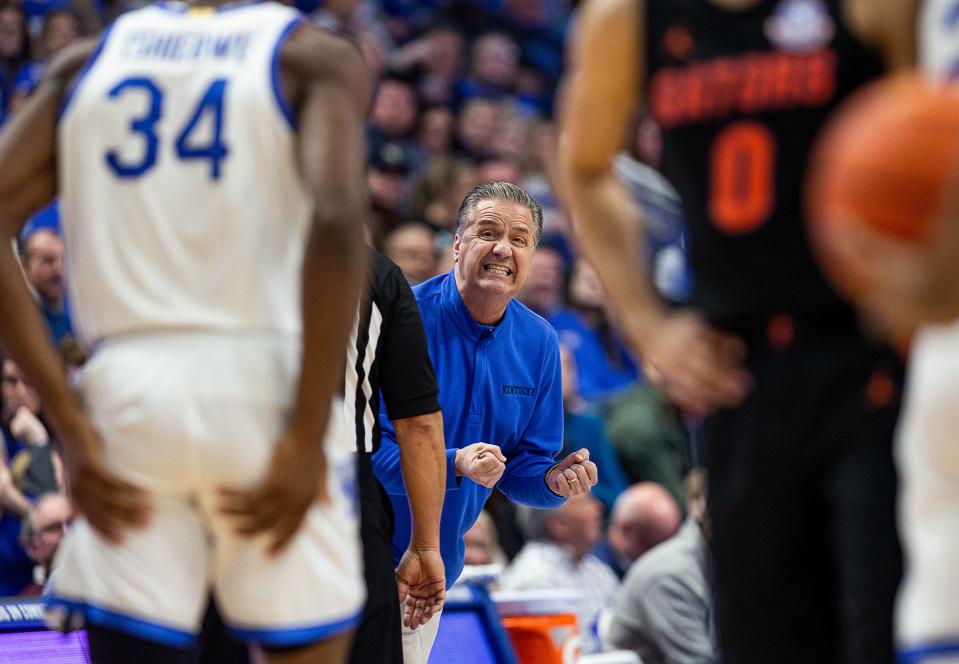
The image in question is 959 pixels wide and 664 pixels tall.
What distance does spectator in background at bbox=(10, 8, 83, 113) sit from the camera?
11852 millimetres

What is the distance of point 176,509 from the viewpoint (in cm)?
330

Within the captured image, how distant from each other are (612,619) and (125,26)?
5373 mm

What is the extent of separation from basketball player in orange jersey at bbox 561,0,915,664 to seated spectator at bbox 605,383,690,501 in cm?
768

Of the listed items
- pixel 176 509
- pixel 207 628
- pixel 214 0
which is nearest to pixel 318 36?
pixel 214 0

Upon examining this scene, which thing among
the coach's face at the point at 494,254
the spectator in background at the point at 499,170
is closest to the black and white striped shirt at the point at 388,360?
the coach's face at the point at 494,254

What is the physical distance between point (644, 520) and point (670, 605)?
1.31 metres

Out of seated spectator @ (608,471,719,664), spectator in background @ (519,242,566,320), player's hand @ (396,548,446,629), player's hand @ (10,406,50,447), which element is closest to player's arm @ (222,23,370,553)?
player's hand @ (396,548,446,629)

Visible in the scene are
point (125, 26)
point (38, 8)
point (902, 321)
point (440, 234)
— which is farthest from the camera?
point (38, 8)

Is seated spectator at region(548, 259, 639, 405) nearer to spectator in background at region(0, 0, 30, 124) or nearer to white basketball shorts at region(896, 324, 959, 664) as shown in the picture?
spectator in background at region(0, 0, 30, 124)

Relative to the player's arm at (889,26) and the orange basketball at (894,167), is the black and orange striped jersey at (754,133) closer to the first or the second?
the player's arm at (889,26)

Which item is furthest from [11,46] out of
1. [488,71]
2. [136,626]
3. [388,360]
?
[136,626]

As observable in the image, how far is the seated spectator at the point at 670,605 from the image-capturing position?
7824 millimetres

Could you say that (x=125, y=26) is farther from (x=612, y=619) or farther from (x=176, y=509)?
(x=612, y=619)

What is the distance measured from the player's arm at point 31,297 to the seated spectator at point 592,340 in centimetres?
883
